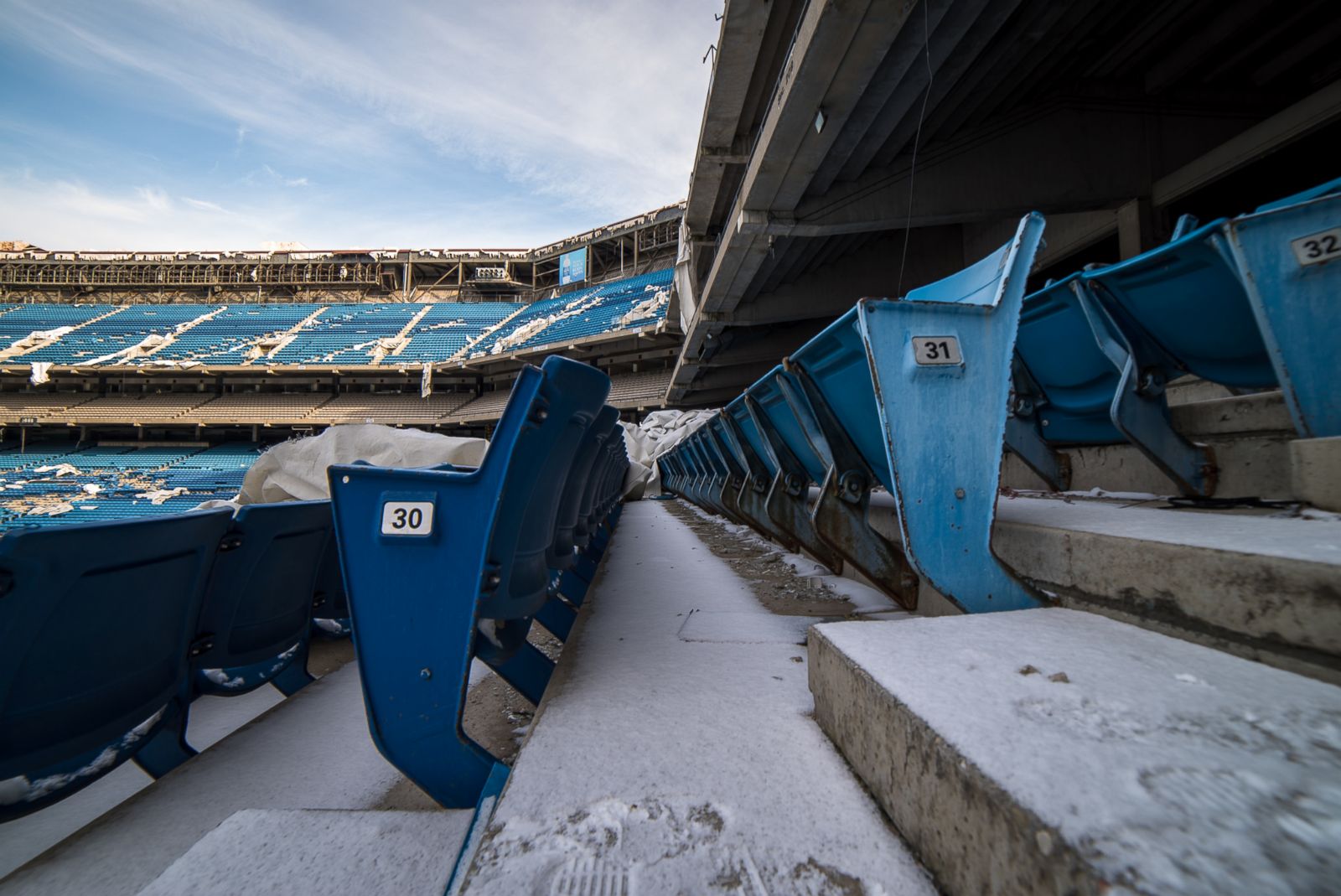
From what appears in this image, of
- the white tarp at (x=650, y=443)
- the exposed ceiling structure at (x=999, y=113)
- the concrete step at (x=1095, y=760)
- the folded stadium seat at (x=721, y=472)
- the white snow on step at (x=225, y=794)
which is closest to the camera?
the concrete step at (x=1095, y=760)

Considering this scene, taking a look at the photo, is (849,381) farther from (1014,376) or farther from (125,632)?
(125,632)

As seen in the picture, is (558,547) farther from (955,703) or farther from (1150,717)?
(1150,717)

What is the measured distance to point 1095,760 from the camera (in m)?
0.53

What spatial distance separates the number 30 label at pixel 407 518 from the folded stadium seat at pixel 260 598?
26.1 inches

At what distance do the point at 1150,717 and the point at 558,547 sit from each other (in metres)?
1.51

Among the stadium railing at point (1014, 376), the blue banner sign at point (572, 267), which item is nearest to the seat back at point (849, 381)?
the stadium railing at point (1014, 376)

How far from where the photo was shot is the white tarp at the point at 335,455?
4332 mm

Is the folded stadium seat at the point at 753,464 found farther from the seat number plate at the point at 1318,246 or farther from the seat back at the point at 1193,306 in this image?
the seat number plate at the point at 1318,246

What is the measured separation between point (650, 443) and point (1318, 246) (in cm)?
907

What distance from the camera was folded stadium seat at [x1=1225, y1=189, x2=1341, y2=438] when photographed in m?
1.25

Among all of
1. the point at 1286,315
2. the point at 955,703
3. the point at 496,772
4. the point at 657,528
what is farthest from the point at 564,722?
the point at 657,528

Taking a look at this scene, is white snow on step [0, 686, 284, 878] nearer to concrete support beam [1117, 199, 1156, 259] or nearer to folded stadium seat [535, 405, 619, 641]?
folded stadium seat [535, 405, 619, 641]

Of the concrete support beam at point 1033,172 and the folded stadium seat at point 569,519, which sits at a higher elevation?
the concrete support beam at point 1033,172

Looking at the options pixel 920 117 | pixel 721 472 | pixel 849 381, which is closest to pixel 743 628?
pixel 849 381
